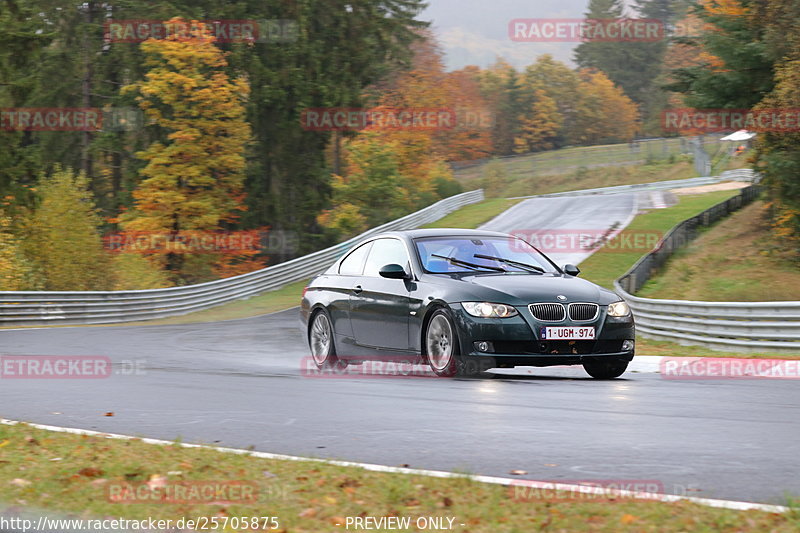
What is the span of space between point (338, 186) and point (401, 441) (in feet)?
188

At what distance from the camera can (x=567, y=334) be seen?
10.8 metres

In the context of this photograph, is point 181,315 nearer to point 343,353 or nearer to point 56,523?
point 343,353

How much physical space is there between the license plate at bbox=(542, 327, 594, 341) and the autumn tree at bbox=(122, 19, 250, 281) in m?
39.6

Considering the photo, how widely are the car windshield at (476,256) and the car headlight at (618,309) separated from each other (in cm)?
106

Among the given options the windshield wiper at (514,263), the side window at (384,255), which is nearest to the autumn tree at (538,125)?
the side window at (384,255)

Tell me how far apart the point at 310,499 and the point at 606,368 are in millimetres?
7010

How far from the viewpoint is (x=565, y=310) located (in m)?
10.9

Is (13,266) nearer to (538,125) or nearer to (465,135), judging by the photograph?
(465,135)

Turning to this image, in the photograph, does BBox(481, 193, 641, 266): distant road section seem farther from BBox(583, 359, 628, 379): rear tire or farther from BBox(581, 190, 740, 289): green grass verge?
BBox(583, 359, 628, 379): rear tire

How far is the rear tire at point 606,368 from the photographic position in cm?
1144

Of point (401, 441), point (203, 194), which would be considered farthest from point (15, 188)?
point (401, 441)
